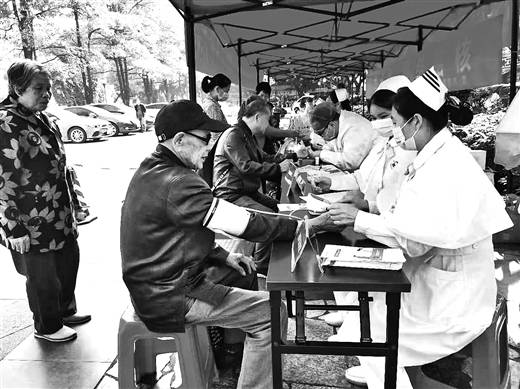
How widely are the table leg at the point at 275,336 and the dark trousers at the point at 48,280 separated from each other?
160 centimetres

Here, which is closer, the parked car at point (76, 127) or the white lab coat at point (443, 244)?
the white lab coat at point (443, 244)

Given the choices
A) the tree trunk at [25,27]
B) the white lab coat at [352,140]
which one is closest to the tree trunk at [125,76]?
the tree trunk at [25,27]

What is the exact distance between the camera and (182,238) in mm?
1863

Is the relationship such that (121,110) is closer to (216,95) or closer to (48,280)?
(216,95)

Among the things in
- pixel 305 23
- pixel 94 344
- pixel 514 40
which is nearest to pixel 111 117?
pixel 305 23

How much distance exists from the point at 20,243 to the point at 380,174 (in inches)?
85.1

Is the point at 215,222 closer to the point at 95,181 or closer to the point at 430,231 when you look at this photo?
the point at 430,231

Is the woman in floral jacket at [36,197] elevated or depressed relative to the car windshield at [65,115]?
depressed

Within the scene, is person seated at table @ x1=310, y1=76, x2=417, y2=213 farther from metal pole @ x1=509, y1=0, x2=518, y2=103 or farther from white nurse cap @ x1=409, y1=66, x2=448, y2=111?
metal pole @ x1=509, y1=0, x2=518, y2=103

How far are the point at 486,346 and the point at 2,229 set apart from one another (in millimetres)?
2527

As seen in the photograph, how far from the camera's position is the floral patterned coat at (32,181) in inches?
102

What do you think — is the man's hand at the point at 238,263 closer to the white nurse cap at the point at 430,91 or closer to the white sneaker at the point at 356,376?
the white sneaker at the point at 356,376

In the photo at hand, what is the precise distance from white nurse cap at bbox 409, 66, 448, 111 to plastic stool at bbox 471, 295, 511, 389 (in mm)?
839

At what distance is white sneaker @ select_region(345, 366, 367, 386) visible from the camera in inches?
92.2
